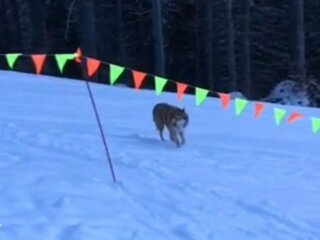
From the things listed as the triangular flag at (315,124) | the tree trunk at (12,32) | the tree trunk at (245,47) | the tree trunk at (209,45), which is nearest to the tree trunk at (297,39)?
the tree trunk at (245,47)

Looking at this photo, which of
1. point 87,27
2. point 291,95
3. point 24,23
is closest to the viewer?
point 291,95

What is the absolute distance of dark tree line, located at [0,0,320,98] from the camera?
1228 inches

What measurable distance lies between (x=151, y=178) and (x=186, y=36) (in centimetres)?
2705

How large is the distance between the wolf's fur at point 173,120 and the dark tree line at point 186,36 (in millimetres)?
18205

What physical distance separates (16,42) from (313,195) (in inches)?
1122

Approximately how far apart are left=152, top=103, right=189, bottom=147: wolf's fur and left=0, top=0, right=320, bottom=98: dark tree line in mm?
18205

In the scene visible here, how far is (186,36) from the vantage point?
3594 cm

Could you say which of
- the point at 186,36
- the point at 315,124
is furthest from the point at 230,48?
the point at 315,124

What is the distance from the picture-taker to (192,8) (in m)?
34.7

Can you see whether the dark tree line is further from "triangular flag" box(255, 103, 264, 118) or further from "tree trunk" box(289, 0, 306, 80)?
"triangular flag" box(255, 103, 264, 118)

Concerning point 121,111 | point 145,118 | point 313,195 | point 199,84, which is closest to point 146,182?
point 313,195

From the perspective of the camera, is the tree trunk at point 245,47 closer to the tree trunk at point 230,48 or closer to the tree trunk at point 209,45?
the tree trunk at point 230,48

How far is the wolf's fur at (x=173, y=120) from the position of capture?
11492 millimetres

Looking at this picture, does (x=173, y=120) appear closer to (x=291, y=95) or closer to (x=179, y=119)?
(x=179, y=119)
